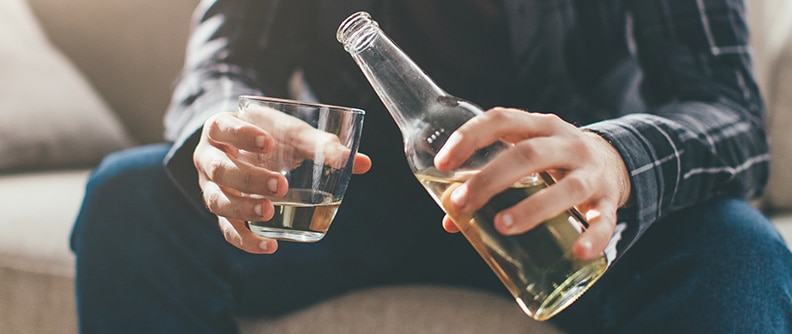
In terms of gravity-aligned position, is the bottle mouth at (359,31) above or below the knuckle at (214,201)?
above

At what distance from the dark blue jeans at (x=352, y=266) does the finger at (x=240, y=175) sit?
190 mm

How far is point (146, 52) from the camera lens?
1578 millimetres

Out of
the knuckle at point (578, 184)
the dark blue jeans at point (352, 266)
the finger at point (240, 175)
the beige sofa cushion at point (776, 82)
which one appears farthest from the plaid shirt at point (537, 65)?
the beige sofa cushion at point (776, 82)

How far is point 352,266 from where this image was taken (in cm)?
85

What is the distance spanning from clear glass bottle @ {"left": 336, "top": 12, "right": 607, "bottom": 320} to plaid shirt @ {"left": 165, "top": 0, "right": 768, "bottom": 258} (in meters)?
0.26

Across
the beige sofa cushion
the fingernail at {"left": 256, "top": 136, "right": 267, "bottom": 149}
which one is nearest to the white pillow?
the fingernail at {"left": 256, "top": 136, "right": 267, "bottom": 149}

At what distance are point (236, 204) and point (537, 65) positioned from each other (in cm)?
52

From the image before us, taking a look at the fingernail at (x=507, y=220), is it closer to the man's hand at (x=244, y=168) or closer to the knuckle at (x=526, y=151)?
the knuckle at (x=526, y=151)

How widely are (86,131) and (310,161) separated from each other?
1047 mm

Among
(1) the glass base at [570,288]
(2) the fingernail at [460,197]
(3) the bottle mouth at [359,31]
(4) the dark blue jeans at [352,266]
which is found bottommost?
Result: (4) the dark blue jeans at [352,266]

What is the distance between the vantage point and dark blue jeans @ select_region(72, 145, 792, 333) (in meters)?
0.60

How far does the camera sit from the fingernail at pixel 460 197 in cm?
47

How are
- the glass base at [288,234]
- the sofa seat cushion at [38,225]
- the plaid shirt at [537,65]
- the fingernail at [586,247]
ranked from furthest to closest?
the sofa seat cushion at [38,225] < the plaid shirt at [537,65] < the glass base at [288,234] < the fingernail at [586,247]

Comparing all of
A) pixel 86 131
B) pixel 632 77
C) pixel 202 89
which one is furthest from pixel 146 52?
pixel 632 77
